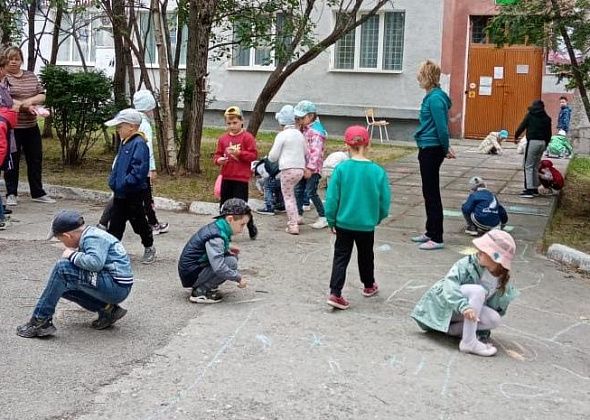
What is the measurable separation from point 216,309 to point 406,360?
1.67m

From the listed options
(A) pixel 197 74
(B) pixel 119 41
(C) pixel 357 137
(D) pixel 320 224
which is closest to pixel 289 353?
(C) pixel 357 137

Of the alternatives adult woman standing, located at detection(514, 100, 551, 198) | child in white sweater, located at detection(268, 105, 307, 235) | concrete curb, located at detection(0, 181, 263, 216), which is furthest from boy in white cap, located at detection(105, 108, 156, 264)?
adult woman standing, located at detection(514, 100, 551, 198)

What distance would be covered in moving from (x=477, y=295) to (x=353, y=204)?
1339 millimetres

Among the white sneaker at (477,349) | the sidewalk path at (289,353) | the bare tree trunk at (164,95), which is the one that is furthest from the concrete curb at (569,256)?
the bare tree trunk at (164,95)

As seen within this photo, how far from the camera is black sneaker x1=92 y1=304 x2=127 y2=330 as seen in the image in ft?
18.0

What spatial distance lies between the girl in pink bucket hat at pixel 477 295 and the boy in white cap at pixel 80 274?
7.16ft

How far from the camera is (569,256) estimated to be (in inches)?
320

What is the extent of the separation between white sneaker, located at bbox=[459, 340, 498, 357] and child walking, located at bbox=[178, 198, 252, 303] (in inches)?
71.2

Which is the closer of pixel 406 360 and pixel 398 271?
pixel 406 360

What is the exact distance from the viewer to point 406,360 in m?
5.12

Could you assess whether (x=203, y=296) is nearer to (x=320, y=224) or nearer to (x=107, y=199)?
(x=320, y=224)

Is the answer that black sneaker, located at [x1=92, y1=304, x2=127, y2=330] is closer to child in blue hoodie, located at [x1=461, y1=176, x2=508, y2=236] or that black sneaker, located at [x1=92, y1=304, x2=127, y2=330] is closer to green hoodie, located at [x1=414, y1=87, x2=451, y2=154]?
green hoodie, located at [x1=414, y1=87, x2=451, y2=154]

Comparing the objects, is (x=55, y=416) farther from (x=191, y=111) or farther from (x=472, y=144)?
(x=472, y=144)

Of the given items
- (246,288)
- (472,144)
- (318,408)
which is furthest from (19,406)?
(472,144)
